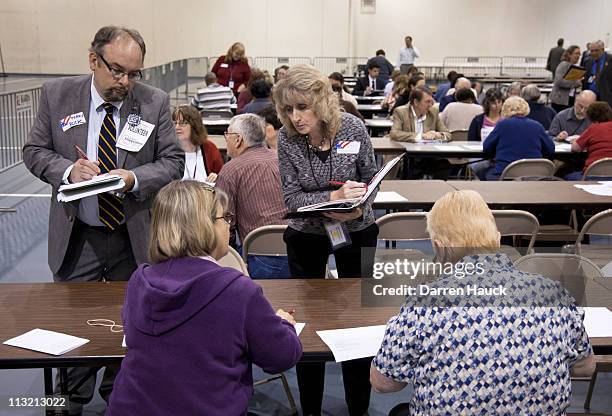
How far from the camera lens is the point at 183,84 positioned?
44.9ft

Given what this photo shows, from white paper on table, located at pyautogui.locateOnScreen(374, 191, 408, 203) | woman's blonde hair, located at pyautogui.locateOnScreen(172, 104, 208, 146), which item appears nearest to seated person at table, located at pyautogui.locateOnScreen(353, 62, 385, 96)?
woman's blonde hair, located at pyautogui.locateOnScreen(172, 104, 208, 146)

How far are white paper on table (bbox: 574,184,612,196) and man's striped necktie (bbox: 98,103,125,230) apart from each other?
347 centimetres

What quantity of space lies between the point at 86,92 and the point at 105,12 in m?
19.1

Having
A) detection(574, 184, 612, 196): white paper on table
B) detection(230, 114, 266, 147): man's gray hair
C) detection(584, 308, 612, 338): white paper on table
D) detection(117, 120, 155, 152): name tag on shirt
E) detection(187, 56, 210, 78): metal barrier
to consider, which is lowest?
detection(584, 308, 612, 338): white paper on table

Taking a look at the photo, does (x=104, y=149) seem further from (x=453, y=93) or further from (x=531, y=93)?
(x=453, y=93)

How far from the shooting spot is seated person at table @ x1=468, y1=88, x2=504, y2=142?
7605mm

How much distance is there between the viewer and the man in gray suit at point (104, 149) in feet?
9.20

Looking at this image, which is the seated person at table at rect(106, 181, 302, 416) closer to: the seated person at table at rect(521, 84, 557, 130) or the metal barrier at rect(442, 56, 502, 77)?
the seated person at table at rect(521, 84, 557, 130)

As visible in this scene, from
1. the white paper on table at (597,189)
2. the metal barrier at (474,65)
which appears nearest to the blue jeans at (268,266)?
the white paper on table at (597,189)

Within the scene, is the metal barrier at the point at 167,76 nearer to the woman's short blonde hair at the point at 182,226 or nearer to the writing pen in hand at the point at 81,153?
the writing pen in hand at the point at 81,153

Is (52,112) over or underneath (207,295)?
over

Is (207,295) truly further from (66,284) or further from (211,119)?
(211,119)

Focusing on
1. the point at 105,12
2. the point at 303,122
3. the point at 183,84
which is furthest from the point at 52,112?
the point at 105,12

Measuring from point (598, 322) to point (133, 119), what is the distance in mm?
1974
